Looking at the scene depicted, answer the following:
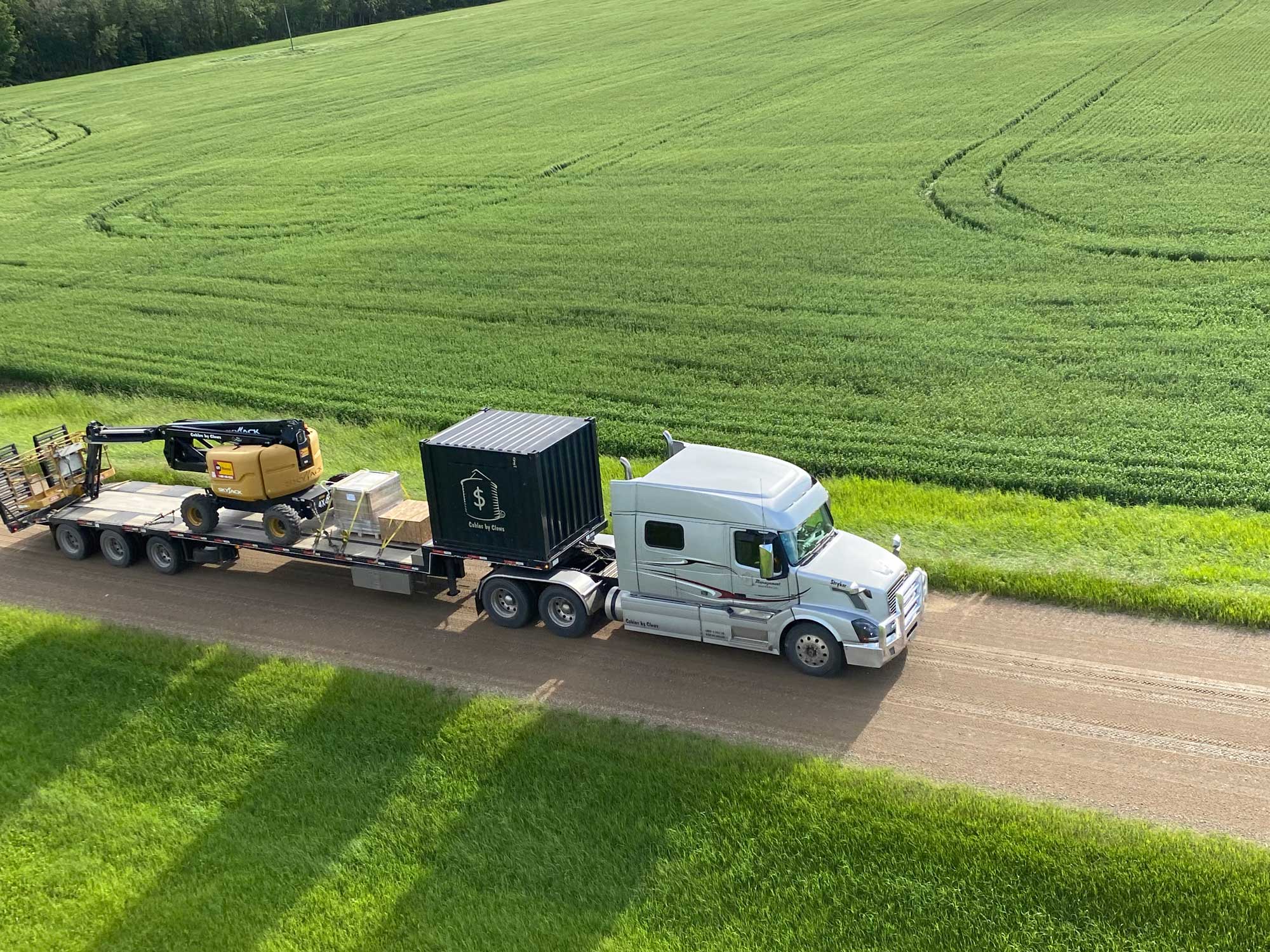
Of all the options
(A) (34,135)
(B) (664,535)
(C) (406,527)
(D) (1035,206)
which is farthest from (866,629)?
(A) (34,135)

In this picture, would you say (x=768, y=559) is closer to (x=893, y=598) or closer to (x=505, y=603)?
(x=893, y=598)

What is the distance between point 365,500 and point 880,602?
26.9ft

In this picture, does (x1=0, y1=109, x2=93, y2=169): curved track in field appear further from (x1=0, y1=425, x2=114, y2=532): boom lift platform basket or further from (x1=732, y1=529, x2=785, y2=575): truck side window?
(x1=732, y1=529, x2=785, y2=575): truck side window

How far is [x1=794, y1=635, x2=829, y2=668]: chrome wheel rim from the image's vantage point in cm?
1517

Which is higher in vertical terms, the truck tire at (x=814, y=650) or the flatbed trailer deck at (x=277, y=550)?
the flatbed trailer deck at (x=277, y=550)

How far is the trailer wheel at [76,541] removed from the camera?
20328 millimetres

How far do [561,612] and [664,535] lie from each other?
6.97ft

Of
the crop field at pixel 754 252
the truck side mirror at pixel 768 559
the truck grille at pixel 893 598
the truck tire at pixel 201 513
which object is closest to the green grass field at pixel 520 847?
the truck side mirror at pixel 768 559

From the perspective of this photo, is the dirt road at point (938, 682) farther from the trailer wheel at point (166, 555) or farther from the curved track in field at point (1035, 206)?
the curved track in field at point (1035, 206)

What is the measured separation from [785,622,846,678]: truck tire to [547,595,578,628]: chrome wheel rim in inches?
126

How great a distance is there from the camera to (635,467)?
23.2 m

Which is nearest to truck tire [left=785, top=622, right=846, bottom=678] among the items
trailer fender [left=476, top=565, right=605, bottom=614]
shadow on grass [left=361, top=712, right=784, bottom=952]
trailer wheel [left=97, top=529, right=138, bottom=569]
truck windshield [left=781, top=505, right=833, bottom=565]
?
truck windshield [left=781, top=505, right=833, bottom=565]

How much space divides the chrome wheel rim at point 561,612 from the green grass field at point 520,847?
208 centimetres

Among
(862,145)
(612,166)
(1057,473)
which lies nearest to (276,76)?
(612,166)
